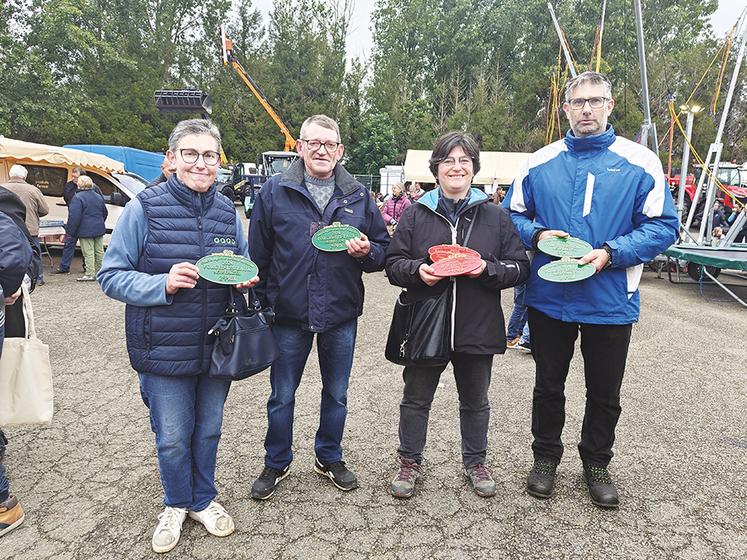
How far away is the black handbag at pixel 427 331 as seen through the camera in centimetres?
259

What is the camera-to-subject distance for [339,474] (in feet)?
9.57

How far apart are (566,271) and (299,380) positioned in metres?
1.52

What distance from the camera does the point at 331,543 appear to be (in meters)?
2.46

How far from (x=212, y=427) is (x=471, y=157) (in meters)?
1.88

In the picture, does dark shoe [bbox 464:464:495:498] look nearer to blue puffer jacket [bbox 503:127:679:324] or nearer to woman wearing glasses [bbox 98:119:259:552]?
blue puffer jacket [bbox 503:127:679:324]

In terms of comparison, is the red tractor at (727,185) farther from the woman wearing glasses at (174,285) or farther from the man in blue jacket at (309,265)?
the woman wearing glasses at (174,285)

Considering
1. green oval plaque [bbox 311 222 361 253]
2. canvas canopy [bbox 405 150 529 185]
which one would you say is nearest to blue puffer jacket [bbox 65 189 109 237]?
green oval plaque [bbox 311 222 361 253]

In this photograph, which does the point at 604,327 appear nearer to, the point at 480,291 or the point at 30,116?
the point at 480,291

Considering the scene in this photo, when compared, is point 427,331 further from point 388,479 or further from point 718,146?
point 718,146

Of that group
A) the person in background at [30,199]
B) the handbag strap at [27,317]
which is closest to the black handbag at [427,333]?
the handbag strap at [27,317]

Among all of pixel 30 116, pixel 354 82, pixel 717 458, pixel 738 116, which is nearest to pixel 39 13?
pixel 30 116

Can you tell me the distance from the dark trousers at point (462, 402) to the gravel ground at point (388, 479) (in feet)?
0.84

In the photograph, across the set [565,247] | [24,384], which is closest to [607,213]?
[565,247]

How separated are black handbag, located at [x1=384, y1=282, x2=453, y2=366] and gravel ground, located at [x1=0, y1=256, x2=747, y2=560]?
85cm
